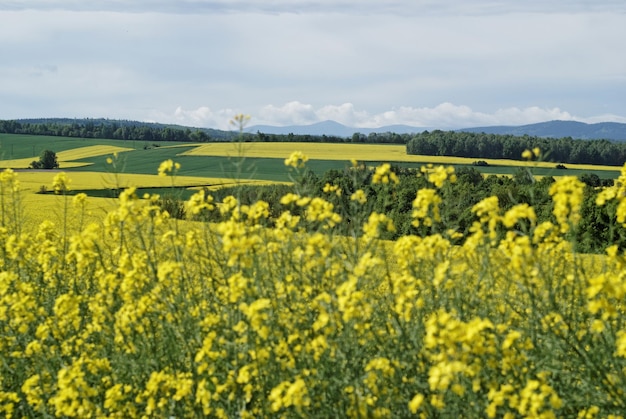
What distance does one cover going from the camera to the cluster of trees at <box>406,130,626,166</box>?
85.6m

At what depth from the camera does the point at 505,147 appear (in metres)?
87.2

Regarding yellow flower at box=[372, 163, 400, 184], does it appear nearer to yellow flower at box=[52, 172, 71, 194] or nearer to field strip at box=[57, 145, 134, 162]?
yellow flower at box=[52, 172, 71, 194]

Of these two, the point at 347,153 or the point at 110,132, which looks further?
the point at 110,132

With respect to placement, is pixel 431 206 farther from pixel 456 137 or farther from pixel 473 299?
pixel 456 137

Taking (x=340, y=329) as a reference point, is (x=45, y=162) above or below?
below

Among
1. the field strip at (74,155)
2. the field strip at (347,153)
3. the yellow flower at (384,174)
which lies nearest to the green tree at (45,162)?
the field strip at (74,155)

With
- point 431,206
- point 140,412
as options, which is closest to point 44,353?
point 140,412

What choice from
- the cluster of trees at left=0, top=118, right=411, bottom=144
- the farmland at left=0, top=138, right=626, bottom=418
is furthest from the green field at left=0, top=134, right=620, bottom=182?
the farmland at left=0, top=138, right=626, bottom=418

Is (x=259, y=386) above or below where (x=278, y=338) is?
below

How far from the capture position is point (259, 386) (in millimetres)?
4676

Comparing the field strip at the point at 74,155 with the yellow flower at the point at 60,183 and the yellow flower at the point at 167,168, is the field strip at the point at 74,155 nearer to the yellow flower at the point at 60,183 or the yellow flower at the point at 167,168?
the yellow flower at the point at 60,183

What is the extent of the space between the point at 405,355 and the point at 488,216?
1.24 meters

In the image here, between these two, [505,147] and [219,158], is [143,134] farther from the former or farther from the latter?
[505,147]

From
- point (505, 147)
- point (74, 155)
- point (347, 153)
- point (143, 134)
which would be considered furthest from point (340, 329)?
point (143, 134)
